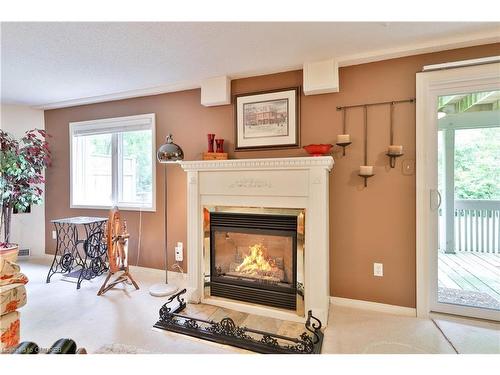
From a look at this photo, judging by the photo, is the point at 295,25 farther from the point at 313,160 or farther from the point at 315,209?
the point at 315,209

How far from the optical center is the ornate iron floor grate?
1749mm

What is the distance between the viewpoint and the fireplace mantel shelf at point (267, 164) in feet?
6.71

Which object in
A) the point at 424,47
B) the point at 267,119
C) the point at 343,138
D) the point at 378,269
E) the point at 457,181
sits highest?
the point at 424,47

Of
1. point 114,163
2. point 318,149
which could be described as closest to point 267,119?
point 318,149

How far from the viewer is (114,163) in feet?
11.3

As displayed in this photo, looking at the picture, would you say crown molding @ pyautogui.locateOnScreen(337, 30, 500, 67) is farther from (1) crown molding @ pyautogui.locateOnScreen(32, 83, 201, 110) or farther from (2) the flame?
(2) the flame

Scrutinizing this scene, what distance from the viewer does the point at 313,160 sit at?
2.05 m

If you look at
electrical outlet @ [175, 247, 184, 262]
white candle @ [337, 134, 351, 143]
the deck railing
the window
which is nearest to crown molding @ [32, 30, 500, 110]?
the window

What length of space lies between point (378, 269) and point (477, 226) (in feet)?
3.07

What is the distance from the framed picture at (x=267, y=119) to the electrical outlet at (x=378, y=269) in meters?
1.35

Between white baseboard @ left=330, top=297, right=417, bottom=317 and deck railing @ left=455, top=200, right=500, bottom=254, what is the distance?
0.76m

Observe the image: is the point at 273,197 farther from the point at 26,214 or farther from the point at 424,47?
the point at 26,214

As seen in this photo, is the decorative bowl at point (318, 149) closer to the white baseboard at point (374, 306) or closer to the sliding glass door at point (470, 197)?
the sliding glass door at point (470, 197)
